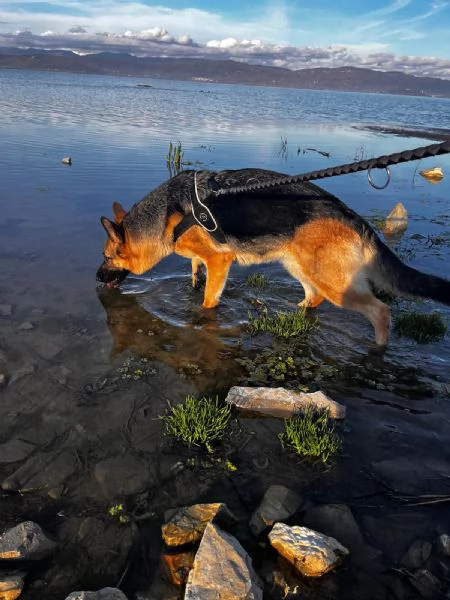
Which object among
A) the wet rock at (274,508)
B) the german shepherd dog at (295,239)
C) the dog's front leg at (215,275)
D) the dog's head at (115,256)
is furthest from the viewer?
the dog's head at (115,256)

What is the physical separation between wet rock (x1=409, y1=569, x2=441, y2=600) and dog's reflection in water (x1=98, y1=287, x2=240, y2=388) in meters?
2.69

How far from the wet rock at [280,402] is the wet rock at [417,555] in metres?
1.44

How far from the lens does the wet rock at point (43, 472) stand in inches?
135

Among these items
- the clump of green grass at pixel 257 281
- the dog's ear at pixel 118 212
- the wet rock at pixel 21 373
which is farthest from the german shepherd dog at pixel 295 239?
the wet rock at pixel 21 373

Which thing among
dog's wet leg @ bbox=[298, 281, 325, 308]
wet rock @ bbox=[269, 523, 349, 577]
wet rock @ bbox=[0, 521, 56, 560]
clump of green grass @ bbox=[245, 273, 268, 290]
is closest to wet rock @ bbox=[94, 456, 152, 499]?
wet rock @ bbox=[0, 521, 56, 560]

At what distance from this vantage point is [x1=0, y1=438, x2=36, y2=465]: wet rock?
12.1ft

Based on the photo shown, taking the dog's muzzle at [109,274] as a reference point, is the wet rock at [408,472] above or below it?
below

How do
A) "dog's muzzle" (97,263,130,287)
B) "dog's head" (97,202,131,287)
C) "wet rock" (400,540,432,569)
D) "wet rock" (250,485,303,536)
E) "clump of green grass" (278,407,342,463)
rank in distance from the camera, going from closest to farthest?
"wet rock" (400,540,432,569) < "wet rock" (250,485,303,536) < "clump of green grass" (278,407,342,463) < "dog's head" (97,202,131,287) < "dog's muzzle" (97,263,130,287)

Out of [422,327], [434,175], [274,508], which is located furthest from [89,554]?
[434,175]

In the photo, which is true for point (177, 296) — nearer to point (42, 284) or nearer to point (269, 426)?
point (42, 284)

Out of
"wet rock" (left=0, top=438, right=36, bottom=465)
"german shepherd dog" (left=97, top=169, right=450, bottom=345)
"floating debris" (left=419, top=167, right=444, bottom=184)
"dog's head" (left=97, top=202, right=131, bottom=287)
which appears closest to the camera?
"wet rock" (left=0, top=438, right=36, bottom=465)

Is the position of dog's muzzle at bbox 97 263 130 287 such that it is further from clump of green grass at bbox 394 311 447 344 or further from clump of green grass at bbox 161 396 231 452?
clump of green grass at bbox 394 311 447 344

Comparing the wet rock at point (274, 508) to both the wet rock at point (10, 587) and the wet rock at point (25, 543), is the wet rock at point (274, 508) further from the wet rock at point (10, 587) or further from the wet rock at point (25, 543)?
the wet rock at point (10, 587)

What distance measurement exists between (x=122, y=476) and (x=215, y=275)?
11.6 ft
